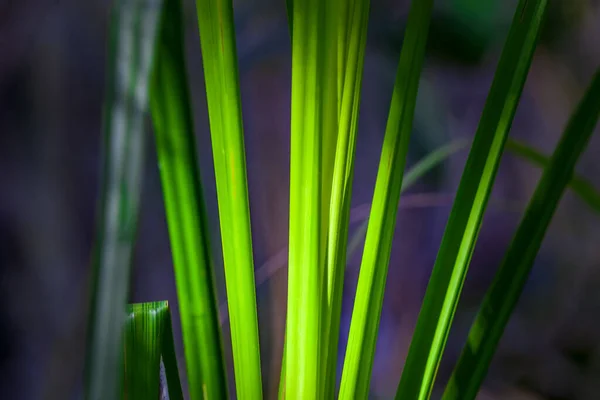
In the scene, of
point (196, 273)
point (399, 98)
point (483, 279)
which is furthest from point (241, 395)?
point (483, 279)

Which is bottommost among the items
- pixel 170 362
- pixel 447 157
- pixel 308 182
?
pixel 170 362

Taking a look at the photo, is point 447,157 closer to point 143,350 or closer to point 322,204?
point 322,204

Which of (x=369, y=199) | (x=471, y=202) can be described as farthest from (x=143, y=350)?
(x=369, y=199)

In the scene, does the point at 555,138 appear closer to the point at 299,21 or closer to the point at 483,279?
the point at 483,279

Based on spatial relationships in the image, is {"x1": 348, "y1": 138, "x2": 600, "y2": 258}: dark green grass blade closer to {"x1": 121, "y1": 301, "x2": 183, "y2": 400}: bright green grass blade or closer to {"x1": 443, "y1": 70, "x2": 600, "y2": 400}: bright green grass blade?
{"x1": 443, "y1": 70, "x2": 600, "y2": 400}: bright green grass blade

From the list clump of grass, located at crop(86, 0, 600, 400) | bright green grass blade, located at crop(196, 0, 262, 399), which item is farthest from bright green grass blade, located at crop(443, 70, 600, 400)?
bright green grass blade, located at crop(196, 0, 262, 399)
